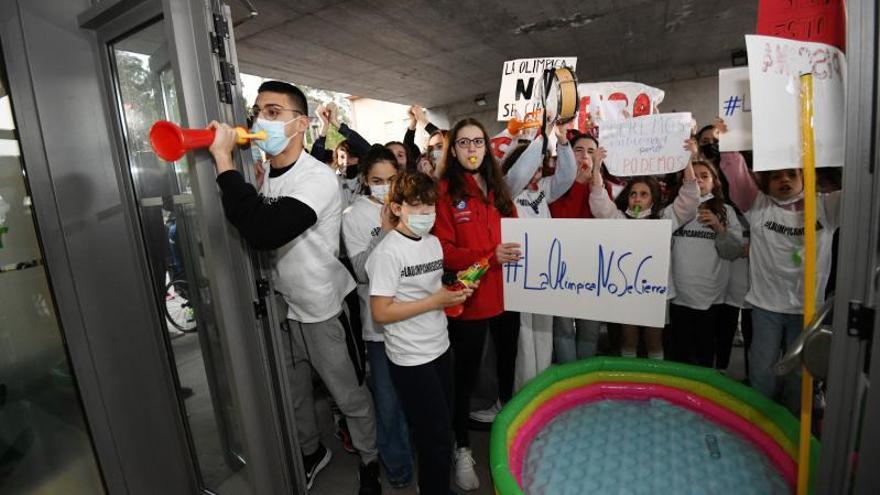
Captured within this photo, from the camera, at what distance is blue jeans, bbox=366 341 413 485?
2.25 metres

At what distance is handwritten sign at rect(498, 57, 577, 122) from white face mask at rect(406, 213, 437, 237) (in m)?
1.49

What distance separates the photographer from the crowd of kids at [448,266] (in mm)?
1801

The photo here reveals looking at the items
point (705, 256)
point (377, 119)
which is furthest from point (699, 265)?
point (377, 119)

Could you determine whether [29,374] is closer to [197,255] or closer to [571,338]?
[197,255]

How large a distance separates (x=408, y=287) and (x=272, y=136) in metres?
0.84

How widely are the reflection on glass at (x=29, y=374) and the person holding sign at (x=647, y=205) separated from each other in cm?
277

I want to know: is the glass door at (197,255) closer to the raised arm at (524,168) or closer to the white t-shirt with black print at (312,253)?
the white t-shirt with black print at (312,253)

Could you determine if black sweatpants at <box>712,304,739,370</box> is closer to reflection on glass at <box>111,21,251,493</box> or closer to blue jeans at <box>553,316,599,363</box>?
blue jeans at <box>553,316,599,363</box>

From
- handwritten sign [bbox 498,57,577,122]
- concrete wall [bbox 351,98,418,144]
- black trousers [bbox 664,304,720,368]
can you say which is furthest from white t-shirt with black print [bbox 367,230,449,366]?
concrete wall [bbox 351,98,418,144]

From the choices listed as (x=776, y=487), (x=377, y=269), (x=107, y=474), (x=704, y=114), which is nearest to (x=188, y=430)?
(x=107, y=474)

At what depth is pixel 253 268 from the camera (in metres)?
1.69

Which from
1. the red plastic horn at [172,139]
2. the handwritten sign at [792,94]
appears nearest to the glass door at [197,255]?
the red plastic horn at [172,139]

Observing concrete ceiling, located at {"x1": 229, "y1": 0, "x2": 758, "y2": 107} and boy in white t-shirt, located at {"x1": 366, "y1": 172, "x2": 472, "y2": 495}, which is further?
concrete ceiling, located at {"x1": 229, "y1": 0, "x2": 758, "y2": 107}

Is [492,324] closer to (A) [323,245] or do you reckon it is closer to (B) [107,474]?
(A) [323,245]
